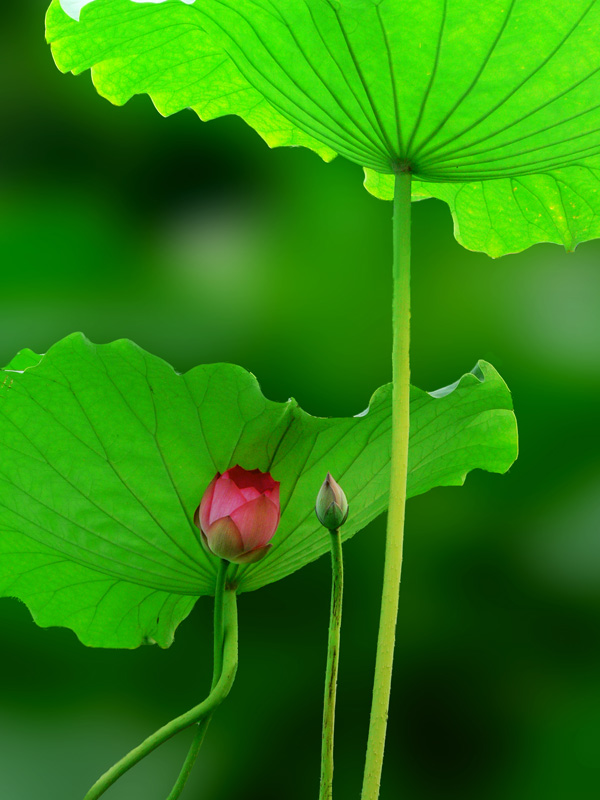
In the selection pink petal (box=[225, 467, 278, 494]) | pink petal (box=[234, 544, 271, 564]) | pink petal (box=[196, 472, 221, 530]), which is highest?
pink petal (box=[225, 467, 278, 494])

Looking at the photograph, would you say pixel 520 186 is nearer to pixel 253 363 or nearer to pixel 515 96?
pixel 515 96

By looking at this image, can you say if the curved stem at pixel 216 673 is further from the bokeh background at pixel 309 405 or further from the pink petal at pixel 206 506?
the bokeh background at pixel 309 405

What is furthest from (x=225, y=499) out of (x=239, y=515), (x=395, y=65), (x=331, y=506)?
(x=395, y=65)

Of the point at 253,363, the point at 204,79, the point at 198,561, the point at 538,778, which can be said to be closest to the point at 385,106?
the point at 204,79

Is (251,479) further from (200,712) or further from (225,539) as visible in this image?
(200,712)

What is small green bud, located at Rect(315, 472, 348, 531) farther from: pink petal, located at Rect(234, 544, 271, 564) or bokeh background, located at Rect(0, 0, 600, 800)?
bokeh background, located at Rect(0, 0, 600, 800)

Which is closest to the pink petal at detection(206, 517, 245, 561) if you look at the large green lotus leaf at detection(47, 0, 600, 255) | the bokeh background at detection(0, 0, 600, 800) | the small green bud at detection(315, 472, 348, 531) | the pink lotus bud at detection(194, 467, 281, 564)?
the pink lotus bud at detection(194, 467, 281, 564)
